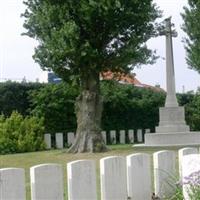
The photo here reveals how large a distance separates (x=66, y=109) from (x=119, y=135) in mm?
2493

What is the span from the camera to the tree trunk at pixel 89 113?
1308 centimetres

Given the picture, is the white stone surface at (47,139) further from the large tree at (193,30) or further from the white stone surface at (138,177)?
the white stone surface at (138,177)

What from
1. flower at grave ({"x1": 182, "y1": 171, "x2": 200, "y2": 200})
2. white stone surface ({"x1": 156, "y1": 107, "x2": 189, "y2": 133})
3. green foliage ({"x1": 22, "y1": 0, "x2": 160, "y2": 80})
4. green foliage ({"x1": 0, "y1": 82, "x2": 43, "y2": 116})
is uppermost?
green foliage ({"x1": 22, "y1": 0, "x2": 160, "y2": 80})

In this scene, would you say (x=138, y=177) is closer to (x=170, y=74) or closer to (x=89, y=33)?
(x=89, y=33)

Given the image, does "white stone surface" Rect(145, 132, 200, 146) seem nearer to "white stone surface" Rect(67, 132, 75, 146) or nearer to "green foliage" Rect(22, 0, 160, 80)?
"white stone surface" Rect(67, 132, 75, 146)

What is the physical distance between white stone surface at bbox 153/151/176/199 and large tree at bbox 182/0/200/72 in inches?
565

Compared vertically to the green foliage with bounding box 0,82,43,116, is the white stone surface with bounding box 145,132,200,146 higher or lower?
lower

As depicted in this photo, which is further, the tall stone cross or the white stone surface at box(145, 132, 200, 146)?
the tall stone cross

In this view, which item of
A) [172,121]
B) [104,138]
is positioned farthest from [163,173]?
[104,138]

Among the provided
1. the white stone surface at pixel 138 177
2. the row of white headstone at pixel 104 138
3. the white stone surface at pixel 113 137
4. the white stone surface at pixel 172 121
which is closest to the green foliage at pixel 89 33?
the white stone surface at pixel 172 121

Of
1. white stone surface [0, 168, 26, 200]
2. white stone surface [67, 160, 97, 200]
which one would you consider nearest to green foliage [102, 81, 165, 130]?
white stone surface [67, 160, 97, 200]

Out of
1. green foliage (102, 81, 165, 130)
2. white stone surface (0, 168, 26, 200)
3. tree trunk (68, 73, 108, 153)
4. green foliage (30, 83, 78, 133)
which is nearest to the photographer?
white stone surface (0, 168, 26, 200)

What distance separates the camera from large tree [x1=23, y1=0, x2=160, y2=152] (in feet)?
41.1

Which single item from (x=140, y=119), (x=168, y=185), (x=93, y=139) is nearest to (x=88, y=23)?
(x=93, y=139)
